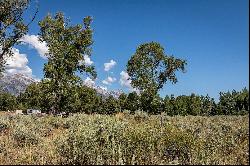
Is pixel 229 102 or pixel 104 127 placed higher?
pixel 229 102

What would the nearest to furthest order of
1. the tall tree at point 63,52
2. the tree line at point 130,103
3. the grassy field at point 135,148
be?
the grassy field at point 135,148, the tall tree at point 63,52, the tree line at point 130,103

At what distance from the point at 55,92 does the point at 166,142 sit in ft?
137

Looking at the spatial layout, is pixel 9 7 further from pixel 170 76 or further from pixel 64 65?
pixel 170 76

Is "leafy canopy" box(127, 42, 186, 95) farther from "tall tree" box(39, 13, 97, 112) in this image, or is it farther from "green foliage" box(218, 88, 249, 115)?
"green foliage" box(218, 88, 249, 115)

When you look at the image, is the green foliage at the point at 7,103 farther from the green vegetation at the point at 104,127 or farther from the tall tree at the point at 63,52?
the tall tree at the point at 63,52

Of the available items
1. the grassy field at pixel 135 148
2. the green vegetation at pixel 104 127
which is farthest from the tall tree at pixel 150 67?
the grassy field at pixel 135 148

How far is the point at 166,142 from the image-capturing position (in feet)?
35.6

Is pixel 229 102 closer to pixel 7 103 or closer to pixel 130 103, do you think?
pixel 130 103

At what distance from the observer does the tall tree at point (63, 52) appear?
2010 inches

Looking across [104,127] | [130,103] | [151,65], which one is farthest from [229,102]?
[104,127]

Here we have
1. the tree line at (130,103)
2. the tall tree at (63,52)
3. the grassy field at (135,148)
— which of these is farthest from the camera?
the tree line at (130,103)

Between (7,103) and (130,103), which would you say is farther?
(7,103)

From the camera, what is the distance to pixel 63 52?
5141 cm

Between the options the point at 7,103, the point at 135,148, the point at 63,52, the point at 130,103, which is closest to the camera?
the point at 135,148
